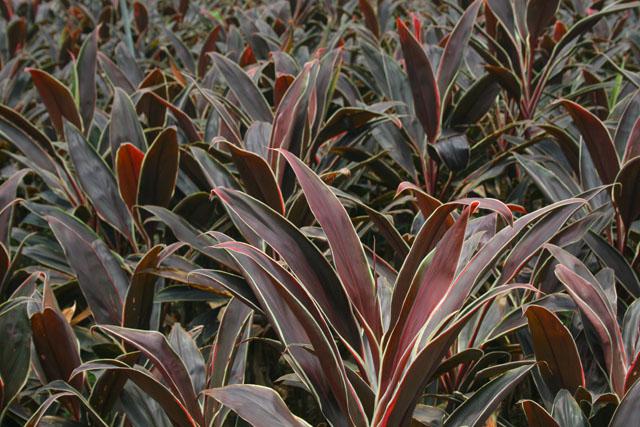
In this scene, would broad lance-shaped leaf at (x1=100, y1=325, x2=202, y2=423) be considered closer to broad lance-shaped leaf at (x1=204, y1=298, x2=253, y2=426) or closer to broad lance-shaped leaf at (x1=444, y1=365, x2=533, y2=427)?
broad lance-shaped leaf at (x1=204, y1=298, x2=253, y2=426)

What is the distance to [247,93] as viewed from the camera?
212 cm

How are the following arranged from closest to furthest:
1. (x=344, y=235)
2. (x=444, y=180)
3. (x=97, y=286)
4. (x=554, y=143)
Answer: (x=344, y=235) < (x=97, y=286) < (x=554, y=143) < (x=444, y=180)

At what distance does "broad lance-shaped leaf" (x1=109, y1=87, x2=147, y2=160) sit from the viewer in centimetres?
203

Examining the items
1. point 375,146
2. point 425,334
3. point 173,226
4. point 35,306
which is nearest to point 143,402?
point 35,306

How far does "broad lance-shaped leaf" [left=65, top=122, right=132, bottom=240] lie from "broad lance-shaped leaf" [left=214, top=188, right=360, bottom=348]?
674 mm

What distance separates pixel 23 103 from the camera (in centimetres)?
292

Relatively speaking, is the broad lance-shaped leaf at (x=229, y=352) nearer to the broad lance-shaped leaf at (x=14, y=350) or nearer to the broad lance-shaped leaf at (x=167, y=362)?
the broad lance-shaped leaf at (x=167, y=362)

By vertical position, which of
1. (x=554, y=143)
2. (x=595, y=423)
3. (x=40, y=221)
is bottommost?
(x=40, y=221)

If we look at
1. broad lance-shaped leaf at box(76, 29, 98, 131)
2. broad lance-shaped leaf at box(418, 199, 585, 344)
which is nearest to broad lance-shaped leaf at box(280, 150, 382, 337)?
broad lance-shaped leaf at box(418, 199, 585, 344)

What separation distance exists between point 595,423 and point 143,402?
2.44ft

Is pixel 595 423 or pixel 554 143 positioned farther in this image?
pixel 554 143

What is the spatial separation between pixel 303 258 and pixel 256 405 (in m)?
0.25

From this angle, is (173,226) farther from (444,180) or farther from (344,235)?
(444,180)

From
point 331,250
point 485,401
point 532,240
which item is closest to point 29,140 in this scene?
point 331,250
